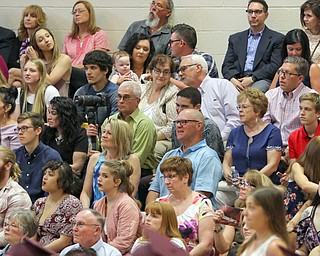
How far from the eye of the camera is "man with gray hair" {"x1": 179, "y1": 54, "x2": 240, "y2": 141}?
7.91 metres

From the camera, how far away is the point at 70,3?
991cm

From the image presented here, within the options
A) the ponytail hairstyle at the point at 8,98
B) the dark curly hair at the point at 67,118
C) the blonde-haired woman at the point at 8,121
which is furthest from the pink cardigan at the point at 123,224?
the ponytail hairstyle at the point at 8,98

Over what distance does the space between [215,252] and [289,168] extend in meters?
0.88

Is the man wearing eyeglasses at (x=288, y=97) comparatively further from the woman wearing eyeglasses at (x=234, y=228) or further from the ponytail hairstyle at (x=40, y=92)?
the ponytail hairstyle at (x=40, y=92)

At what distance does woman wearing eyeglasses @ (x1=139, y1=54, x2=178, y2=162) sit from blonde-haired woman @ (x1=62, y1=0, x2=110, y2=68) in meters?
1.46

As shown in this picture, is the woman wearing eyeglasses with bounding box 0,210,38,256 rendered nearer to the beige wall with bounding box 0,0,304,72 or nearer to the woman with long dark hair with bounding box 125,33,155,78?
the woman with long dark hair with bounding box 125,33,155,78

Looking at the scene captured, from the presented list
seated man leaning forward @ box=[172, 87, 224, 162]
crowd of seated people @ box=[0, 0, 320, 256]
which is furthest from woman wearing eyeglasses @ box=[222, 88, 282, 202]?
seated man leaning forward @ box=[172, 87, 224, 162]

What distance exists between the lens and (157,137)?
7.92 metres

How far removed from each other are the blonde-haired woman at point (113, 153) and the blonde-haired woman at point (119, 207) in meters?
0.33

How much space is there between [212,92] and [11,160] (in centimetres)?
170

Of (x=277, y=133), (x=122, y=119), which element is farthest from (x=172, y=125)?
(x=277, y=133)

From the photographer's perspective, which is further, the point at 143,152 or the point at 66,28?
the point at 66,28

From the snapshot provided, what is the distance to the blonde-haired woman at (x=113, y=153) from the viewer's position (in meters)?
7.18

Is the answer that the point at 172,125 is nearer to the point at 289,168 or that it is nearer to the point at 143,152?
the point at 143,152
